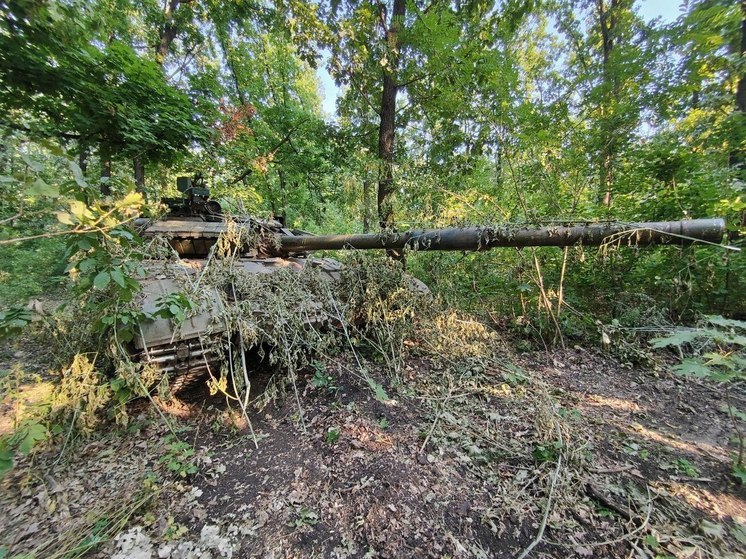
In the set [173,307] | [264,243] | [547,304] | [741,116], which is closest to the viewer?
[173,307]

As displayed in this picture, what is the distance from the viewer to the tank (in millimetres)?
2678

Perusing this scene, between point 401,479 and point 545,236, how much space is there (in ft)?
7.55

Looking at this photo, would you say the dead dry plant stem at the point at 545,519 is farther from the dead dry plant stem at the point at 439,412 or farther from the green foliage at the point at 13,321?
the green foliage at the point at 13,321

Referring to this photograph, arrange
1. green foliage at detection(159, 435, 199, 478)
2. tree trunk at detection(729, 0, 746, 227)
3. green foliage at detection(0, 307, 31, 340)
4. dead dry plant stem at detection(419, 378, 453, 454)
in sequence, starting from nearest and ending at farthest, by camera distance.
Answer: green foliage at detection(0, 307, 31, 340)
green foliage at detection(159, 435, 199, 478)
dead dry plant stem at detection(419, 378, 453, 454)
tree trunk at detection(729, 0, 746, 227)

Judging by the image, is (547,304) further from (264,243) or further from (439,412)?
(264,243)

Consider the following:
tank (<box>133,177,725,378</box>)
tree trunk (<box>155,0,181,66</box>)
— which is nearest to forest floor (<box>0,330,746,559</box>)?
tank (<box>133,177,725,378</box>)

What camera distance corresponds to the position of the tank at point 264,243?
8.79 ft

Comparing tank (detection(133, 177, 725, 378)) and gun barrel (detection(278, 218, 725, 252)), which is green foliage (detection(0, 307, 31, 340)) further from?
gun barrel (detection(278, 218, 725, 252))

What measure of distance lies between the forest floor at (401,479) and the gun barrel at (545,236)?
1403 mm

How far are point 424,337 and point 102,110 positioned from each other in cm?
602

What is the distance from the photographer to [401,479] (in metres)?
2.30

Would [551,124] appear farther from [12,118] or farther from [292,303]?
[12,118]

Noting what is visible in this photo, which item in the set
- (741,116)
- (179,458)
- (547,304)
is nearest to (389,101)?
(547,304)

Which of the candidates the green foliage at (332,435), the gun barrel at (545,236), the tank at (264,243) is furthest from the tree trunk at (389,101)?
the green foliage at (332,435)
